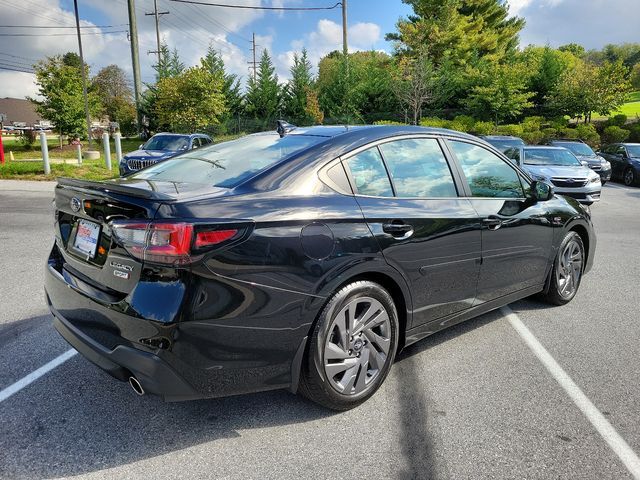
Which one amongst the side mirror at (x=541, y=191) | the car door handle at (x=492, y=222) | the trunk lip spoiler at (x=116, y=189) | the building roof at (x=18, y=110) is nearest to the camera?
the trunk lip spoiler at (x=116, y=189)

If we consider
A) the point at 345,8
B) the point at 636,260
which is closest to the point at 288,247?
the point at 636,260

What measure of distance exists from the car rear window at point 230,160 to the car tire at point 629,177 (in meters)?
19.0

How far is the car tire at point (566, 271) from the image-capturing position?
15.2 feet

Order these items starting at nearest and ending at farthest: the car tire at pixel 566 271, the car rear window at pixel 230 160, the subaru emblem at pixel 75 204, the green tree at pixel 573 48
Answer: the subaru emblem at pixel 75 204, the car rear window at pixel 230 160, the car tire at pixel 566 271, the green tree at pixel 573 48

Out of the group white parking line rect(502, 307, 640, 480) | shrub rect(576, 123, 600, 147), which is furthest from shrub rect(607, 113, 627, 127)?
white parking line rect(502, 307, 640, 480)

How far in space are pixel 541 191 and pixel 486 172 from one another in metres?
0.77

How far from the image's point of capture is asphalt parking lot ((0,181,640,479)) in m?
2.47

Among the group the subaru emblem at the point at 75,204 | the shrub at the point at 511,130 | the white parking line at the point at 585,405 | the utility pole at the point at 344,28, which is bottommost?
the white parking line at the point at 585,405

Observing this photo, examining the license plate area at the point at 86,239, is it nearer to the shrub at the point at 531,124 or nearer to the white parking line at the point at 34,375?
the white parking line at the point at 34,375

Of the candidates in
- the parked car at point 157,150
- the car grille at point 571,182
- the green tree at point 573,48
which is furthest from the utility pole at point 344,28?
the green tree at point 573,48

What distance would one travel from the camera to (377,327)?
3086 mm

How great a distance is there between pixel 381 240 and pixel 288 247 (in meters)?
0.66

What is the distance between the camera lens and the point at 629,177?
18.7 metres

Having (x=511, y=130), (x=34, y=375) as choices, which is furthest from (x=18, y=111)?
(x=34, y=375)
